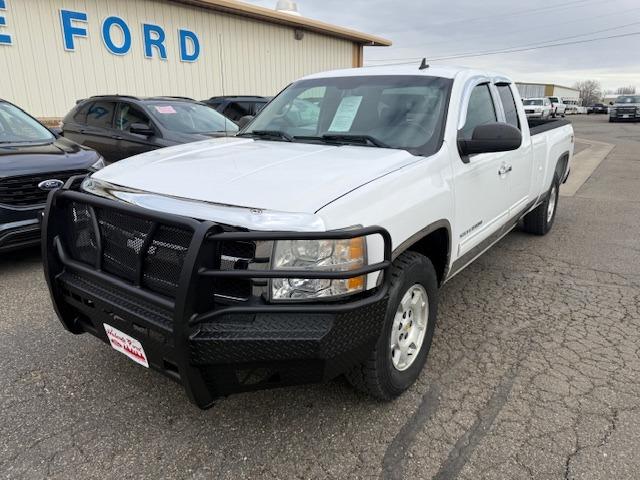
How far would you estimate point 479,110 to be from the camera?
385 cm

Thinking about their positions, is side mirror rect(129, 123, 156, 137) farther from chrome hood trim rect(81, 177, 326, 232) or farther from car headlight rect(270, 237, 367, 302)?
car headlight rect(270, 237, 367, 302)

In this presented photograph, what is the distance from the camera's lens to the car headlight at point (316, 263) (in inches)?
83.5

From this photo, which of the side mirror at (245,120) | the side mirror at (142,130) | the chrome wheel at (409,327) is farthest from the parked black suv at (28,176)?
the chrome wheel at (409,327)

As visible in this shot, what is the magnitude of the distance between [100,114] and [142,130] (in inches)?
69.9

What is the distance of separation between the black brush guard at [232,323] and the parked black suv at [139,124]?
16.6ft

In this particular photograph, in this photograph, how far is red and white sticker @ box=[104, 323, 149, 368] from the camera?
2285mm

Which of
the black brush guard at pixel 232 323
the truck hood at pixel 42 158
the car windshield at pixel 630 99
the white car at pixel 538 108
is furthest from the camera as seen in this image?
the white car at pixel 538 108

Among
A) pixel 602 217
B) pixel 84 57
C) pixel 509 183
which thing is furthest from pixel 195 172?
pixel 84 57

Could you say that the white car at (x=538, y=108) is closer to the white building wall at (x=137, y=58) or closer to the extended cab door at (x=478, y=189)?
the white building wall at (x=137, y=58)

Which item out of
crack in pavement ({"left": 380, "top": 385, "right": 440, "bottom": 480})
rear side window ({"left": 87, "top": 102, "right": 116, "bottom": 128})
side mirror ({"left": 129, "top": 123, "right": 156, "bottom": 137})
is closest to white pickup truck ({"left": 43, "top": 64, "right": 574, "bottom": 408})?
crack in pavement ({"left": 380, "top": 385, "right": 440, "bottom": 480})

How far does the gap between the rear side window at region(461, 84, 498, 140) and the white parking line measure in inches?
224

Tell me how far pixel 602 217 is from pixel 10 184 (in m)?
7.35

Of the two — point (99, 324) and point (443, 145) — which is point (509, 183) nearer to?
point (443, 145)

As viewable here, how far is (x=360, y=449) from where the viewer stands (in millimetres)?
2398
